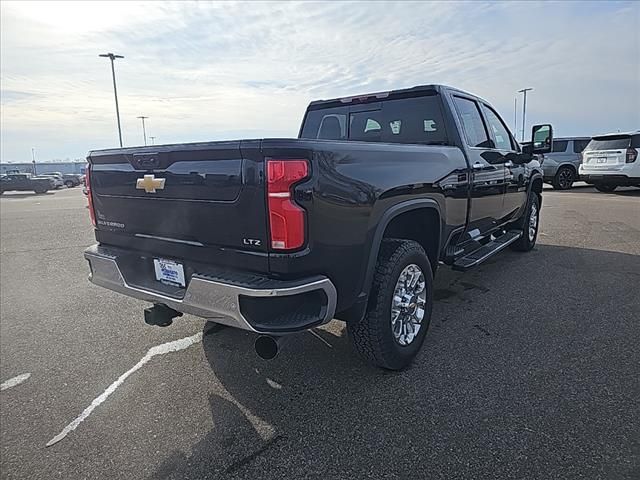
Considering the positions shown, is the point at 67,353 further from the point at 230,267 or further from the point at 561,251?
the point at 561,251

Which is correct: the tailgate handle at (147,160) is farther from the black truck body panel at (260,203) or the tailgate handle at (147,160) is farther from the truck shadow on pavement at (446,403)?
the truck shadow on pavement at (446,403)

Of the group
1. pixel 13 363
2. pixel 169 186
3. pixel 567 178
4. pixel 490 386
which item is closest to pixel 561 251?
pixel 490 386

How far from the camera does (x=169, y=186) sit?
105 inches

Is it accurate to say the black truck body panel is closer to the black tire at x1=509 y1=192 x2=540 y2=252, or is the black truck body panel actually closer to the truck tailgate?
the truck tailgate

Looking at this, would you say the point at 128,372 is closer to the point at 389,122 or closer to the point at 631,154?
the point at 389,122

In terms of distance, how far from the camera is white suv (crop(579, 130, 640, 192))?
41.7 feet

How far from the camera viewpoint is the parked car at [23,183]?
27.7m

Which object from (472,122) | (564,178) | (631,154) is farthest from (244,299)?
(564,178)

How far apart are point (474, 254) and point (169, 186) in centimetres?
301

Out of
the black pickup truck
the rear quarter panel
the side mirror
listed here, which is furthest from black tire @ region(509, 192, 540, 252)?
the rear quarter panel

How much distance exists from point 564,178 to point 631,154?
157 inches

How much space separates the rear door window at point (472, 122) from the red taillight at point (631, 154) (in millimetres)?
10478

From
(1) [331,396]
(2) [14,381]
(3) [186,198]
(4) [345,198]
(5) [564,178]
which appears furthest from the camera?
(5) [564,178]

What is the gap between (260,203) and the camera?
2.31 m
